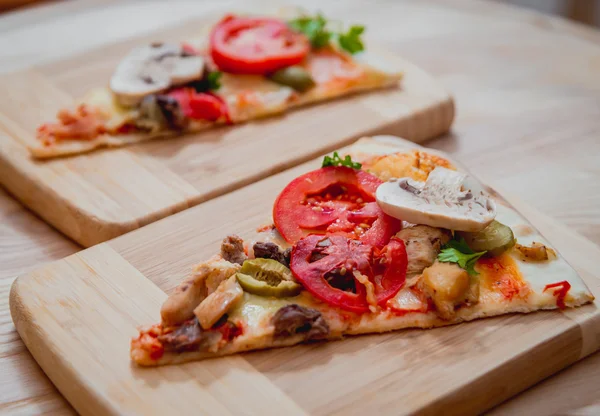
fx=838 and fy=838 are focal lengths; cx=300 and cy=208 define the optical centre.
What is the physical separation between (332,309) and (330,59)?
10.1ft

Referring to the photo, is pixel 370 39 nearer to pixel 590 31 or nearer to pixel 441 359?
pixel 590 31

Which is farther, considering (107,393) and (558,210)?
(558,210)

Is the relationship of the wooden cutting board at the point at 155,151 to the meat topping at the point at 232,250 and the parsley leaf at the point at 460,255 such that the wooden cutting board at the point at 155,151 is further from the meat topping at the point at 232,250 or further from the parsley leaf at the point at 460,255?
the parsley leaf at the point at 460,255

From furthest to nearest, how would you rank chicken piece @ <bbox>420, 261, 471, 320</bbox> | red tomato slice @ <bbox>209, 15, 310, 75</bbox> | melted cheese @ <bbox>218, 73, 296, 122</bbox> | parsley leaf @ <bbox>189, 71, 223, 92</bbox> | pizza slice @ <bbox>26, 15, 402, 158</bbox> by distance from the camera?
red tomato slice @ <bbox>209, 15, 310, 75</bbox> → parsley leaf @ <bbox>189, 71, 223, 92</bbox> → melted cheese @ <bbox>218, 73, 296, 122</bbox> → pizza slice @ <bbox>26, 15, 402, 158</bbox> → chicken piece @ <bbox>420, 261, 471, 320</bbox>

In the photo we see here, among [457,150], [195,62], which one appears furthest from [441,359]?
[195,62]

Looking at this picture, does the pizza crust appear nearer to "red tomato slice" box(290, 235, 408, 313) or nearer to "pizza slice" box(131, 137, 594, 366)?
"pizza slice" box(131, 137, 594, 366)

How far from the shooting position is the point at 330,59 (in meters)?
6.57

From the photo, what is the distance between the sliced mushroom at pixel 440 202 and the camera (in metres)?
4.19

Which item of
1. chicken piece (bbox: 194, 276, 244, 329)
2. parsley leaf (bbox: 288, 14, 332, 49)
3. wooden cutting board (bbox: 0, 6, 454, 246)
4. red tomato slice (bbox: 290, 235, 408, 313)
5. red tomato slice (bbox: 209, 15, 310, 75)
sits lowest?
wooden cutting board (bbox: 0, 6, 454, 246)

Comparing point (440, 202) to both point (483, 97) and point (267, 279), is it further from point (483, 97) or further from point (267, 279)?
point (483, 97)

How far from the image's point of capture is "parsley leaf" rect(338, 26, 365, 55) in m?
6.54

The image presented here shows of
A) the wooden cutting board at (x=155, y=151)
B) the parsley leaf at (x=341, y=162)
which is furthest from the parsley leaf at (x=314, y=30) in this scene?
the parsley leaf at (x=341, y=162)

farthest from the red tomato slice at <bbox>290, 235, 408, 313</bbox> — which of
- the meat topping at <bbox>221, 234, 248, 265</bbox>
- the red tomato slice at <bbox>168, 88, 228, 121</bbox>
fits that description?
the red tomato slice at <bbox>168, 88, 228, 121</bbox>

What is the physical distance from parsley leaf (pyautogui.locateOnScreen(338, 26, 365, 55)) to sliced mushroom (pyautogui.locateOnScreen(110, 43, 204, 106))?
1.15 meters
